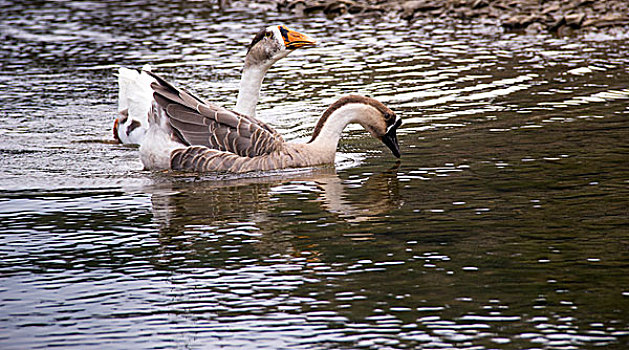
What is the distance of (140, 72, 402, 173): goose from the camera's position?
12.4 m

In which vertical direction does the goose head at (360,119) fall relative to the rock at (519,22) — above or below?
below

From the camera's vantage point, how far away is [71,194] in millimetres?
11555

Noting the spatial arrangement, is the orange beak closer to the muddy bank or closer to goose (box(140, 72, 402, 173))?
goose (box(140, 72, 402, 173))

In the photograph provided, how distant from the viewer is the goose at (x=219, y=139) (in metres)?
12.4

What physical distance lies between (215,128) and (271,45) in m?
2.10

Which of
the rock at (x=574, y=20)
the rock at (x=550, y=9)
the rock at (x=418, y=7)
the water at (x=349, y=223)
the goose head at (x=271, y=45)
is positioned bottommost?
the water at (x=349, y=223)

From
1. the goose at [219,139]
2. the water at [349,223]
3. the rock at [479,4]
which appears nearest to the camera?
the water at [349,223]

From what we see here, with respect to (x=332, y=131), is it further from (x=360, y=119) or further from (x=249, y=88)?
(x=249, y=88)

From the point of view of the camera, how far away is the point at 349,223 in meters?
9.77

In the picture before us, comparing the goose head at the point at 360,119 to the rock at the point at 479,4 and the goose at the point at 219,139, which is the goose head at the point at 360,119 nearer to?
the goose at the point at 219,139

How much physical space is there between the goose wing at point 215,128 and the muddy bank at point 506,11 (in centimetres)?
1391

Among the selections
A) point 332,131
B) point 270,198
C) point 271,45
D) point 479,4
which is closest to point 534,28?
point 479,4

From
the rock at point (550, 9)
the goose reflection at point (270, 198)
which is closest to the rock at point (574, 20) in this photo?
the rock at point (550, 9)

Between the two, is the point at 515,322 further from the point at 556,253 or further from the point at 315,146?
the point at 315,146
